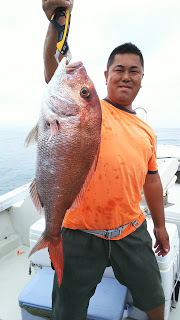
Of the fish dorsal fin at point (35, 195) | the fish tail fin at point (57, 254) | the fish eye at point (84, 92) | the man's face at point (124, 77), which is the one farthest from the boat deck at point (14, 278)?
the fish eye at point (84, 92)

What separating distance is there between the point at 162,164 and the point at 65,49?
340 cm

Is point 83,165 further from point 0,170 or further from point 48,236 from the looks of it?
point 0,170

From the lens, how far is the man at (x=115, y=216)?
1.61m

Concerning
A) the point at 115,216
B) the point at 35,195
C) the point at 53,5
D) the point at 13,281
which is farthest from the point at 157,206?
the point at 13,281

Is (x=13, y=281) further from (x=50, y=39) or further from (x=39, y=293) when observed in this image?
(x=50, y=39)

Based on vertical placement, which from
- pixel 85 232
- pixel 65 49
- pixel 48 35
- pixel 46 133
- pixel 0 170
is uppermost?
pixel 48 35

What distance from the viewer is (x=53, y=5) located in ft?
4.35

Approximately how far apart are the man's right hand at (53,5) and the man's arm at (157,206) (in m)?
1.33

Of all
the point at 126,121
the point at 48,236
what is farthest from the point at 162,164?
the point at 48,236

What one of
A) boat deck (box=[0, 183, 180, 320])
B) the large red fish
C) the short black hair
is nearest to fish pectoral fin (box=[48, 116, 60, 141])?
the large red fish

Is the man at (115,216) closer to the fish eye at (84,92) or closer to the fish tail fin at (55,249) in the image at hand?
the fish tail fin at (55,249)

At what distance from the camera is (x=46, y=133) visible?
4.16 ft

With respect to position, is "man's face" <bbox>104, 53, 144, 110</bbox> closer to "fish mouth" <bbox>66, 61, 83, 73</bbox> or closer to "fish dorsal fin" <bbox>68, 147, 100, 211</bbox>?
"fish mouth" <bbox>66, 61, 83, 73</bbox>

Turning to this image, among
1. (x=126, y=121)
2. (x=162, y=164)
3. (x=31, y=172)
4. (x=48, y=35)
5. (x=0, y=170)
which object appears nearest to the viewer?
(x=48, y=35)
